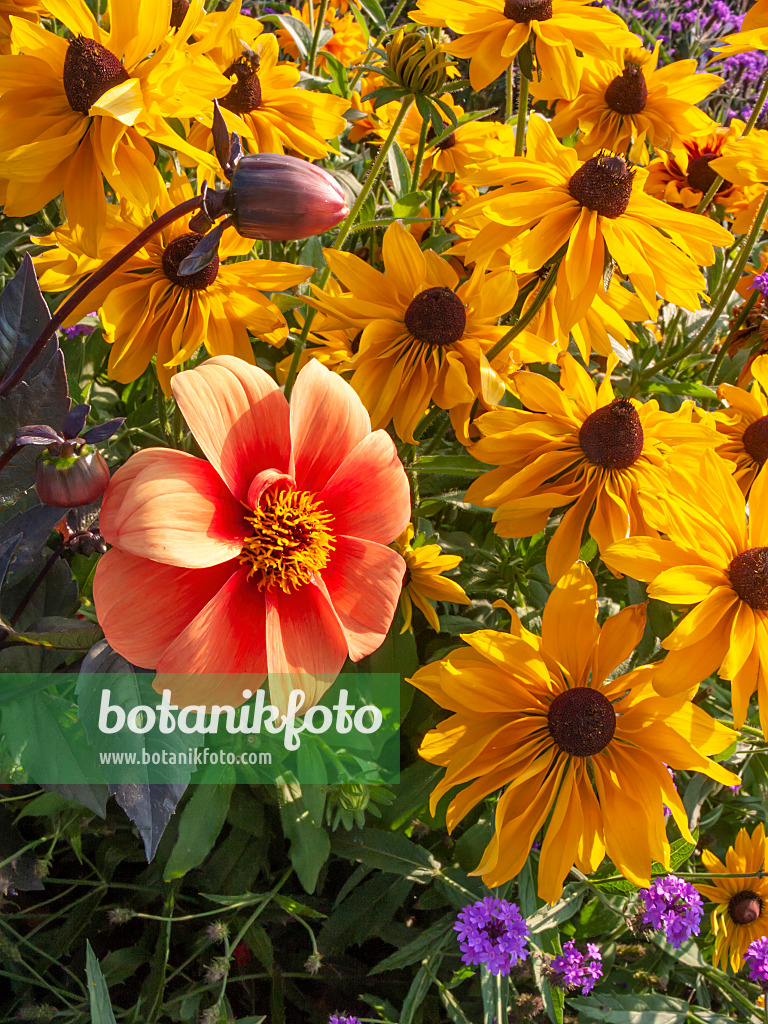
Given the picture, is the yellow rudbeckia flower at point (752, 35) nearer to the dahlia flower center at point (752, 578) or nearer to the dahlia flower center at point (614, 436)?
the dahlia flower center at point (614, 436)

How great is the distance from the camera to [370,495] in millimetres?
688

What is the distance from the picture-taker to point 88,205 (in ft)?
2.62

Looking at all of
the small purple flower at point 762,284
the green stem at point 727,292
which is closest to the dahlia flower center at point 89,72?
the green stem at point 727,292

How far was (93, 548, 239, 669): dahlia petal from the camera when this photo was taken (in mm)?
609

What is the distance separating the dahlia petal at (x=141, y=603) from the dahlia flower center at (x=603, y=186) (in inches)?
24.8

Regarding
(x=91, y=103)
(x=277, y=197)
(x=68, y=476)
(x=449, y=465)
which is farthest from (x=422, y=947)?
(x=91, y=103)

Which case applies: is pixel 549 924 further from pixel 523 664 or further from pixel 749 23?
pixel 749 23

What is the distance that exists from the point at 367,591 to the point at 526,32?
0.76 meters

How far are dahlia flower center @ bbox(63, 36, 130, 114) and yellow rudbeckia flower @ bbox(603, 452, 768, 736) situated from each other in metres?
0.64

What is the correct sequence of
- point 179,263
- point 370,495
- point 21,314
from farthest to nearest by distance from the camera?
point 179,263, point 21,314, point 370,495

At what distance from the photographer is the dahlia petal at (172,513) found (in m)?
0.57

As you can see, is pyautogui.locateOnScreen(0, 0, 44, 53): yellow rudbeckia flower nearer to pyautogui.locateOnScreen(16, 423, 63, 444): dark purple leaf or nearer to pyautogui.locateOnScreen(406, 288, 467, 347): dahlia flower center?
pyautogui.locateOnScreen(406, 288, 467, 347): dahlia flower center

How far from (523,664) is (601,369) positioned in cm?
89

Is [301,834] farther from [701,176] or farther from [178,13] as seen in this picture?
[701,176]
